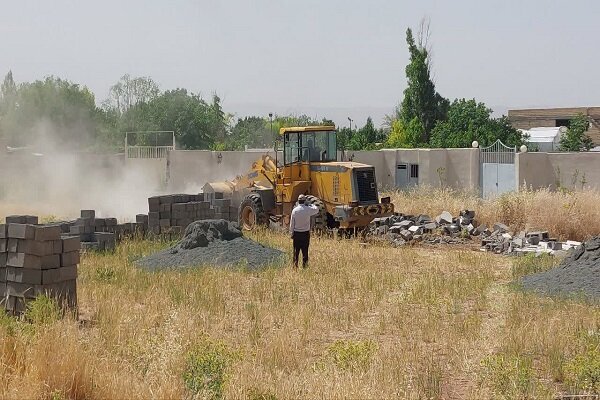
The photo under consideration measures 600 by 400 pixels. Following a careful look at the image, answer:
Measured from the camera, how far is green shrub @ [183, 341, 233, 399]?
7.33 meters

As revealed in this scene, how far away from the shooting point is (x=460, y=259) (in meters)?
18.8

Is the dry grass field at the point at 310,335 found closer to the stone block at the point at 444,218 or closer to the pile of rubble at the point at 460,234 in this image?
the pile of rubble at the point at 460,234

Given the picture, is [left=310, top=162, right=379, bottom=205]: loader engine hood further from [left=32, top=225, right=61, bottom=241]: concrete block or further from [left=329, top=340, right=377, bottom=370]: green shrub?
[left=329, top=340, right=377, bottom=370]: green shrub

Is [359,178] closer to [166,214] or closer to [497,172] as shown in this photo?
A: [166,214]

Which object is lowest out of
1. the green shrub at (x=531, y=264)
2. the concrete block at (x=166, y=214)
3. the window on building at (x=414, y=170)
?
the green shrub at (x=531, y=264)

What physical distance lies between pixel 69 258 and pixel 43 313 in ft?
7.83

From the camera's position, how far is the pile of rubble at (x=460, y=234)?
68.2 ft

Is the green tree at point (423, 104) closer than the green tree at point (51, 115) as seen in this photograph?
Yes

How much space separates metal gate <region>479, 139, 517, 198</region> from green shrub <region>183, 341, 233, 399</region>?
23.3 m

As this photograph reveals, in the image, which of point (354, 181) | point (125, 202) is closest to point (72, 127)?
point (125, 202)

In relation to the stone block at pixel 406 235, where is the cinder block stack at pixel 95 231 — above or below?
above

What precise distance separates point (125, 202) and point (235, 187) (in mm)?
10773

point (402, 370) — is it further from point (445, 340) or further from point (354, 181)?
point (354, 181)

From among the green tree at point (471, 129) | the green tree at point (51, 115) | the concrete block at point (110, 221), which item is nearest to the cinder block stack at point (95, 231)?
the concrete block at point (110, 221)
